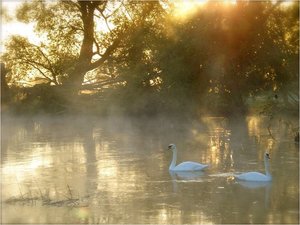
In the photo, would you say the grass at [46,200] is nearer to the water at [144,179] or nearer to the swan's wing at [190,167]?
the water at [144,179]

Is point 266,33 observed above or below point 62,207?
above

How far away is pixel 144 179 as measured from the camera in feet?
43.4

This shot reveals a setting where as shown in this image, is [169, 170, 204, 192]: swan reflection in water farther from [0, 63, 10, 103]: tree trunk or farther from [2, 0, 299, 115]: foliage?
[0, 63, 10, 103]: tree trunk

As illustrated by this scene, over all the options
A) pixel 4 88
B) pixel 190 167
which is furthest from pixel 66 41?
pixel 190 167

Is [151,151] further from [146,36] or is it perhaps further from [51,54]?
[51,54]

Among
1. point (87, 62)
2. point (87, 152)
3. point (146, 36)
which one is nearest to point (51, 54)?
point (87, 62)

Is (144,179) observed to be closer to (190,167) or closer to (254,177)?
(190,167)

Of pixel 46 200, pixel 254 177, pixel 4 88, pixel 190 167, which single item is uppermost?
pixel 4 88

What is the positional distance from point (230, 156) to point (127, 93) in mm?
10971

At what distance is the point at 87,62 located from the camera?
3155 cm

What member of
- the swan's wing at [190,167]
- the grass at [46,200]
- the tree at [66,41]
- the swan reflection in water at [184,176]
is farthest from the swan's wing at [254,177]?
the tree at [66,41]

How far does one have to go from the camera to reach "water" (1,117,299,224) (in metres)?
10.1

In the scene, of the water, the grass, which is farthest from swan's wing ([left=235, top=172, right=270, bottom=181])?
the grass

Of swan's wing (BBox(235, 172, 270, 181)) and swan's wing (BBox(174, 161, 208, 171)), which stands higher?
swan's wing (BBox(174, 161, 208, 171))
